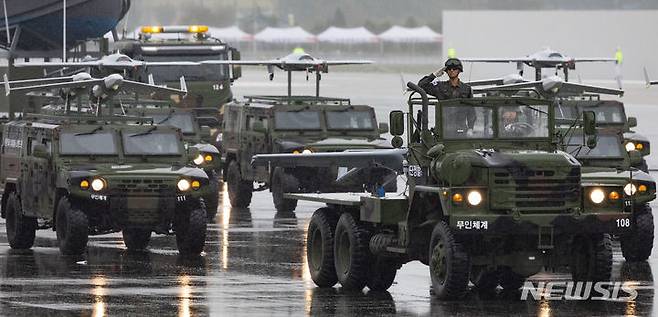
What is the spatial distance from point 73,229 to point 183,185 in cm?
143

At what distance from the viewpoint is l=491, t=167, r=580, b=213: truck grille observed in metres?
17.4

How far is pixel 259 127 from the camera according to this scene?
107 feet

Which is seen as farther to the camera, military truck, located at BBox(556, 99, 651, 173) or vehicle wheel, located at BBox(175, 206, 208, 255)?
military truck, located at BBox(556, 99, 651, 173)

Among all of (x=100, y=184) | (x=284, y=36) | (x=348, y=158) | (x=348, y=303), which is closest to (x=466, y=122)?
(x=348, y=303)

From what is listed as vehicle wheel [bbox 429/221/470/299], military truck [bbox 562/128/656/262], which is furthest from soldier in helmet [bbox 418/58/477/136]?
military truck [bbox 562/128/656/262]

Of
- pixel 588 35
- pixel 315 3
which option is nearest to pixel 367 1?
pixel 315 3

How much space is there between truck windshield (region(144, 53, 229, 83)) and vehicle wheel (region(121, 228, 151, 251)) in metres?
23.0

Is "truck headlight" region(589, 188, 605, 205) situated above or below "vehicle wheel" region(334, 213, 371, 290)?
above

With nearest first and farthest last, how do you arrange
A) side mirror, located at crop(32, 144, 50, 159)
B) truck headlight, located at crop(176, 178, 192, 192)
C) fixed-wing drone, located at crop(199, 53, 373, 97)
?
1. truck headlight, located at crop(176, 178, 192, 192)
2. side mirror, located at crop(32, 144, 50, 159)
3. fixed-wing drone, located at crop(199, 53, 373, 97)

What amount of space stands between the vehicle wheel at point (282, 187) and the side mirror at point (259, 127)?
123 centimetres

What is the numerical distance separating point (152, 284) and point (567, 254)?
449cm

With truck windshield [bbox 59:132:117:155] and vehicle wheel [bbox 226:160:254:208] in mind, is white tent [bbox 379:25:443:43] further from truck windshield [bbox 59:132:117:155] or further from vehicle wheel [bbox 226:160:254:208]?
truck windshield [bbox 59:132:117:155]

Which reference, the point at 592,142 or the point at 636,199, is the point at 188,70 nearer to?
the point at 636,199

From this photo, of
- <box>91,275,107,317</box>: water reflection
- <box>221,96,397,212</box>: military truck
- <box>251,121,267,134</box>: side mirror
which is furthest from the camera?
<box>251,121,267,134</box>: side mirror
